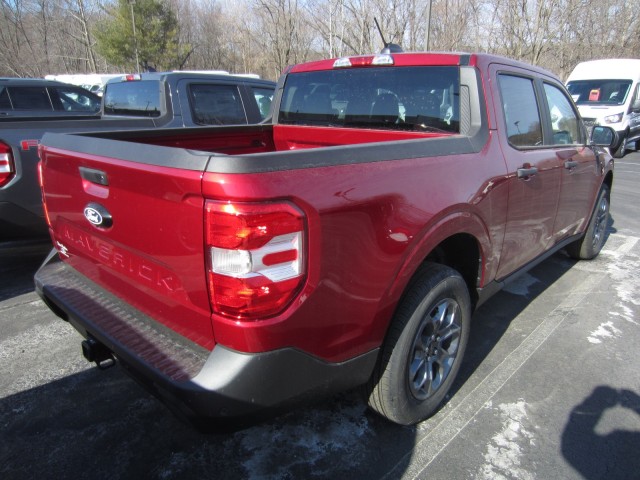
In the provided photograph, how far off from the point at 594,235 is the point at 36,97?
896 centimetres

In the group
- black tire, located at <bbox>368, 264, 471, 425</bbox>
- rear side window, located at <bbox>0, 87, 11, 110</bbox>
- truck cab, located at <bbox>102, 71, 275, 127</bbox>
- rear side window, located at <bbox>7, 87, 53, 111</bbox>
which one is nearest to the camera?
black tire, located at <bbox>368, 264, 471, 425</bbox>

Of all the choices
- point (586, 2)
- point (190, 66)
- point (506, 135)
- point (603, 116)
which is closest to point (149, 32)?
point (190, 66)

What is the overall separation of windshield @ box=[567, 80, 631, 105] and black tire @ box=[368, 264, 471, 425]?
13073mm

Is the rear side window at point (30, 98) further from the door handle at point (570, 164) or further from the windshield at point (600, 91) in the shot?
the windshield at point (600, 91)

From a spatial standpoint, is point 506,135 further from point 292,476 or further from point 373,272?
point 292,476

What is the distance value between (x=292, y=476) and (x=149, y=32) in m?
Result: 34.6

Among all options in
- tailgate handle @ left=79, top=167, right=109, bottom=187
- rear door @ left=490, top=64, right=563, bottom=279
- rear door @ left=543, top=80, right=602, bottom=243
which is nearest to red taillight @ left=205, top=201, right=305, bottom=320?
tailgate handle @ left=79, top=167, right=109, bottom=187

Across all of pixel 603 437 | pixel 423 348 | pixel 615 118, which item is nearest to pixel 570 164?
pixel 603 437

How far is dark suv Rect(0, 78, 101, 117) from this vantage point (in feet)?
25.9

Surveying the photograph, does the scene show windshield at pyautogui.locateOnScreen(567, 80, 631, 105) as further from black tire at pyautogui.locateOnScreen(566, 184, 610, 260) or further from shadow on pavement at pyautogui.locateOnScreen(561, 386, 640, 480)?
shadow on pavement at pyautogui.locateOnScreen(561, 386, 640, 480)

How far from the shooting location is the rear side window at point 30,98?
7964 millimetres

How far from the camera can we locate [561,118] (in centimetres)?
365

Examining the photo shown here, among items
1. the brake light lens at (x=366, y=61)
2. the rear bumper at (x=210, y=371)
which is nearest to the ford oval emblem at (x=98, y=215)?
the rear bumper at (x=210, y=371)

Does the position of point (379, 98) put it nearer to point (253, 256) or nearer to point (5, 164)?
point (253, 256)
